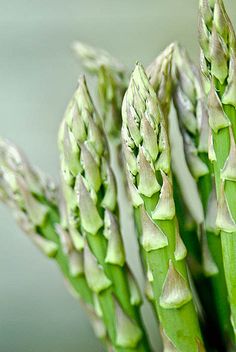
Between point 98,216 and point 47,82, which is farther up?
point 47,82

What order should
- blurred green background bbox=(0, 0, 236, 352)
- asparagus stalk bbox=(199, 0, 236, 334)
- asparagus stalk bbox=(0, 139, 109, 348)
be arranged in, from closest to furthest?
asparagus stalk bbox=(199, 0, 236, 334) → asparagus stalk bbox=(0, 139, 109, 348) → blurred green background bbox=(0, 0, 236, 352)

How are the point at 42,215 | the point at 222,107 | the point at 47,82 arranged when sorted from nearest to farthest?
the point at 222,107
the point at 42,215
the point at 47,82

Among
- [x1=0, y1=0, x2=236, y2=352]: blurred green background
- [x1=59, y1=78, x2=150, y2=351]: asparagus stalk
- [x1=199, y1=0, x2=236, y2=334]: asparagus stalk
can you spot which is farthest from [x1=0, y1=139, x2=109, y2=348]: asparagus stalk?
[x1=0, y1=0, x2=236, y2=352]: blurred green background

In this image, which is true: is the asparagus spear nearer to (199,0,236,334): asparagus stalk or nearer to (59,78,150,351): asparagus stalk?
(59,78,150,351): asparagus stalk

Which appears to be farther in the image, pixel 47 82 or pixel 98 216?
pixel 47 82

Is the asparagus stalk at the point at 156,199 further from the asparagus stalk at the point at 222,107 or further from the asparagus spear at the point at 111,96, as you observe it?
the asparagus spear at the point at 111,96

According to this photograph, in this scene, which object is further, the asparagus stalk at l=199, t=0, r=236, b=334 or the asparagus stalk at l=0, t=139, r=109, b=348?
the asparagus stalk at l=0, t=139, r=109, b=348

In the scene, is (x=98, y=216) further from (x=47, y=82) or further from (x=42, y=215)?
(x=47, y=82)

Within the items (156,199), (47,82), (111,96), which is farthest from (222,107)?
(47,82)
